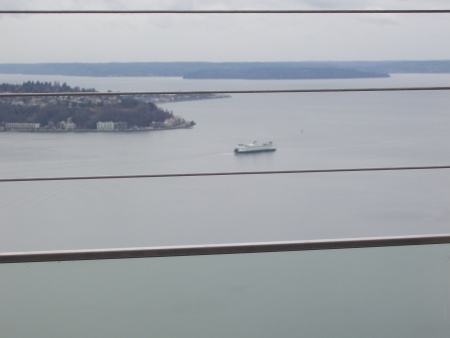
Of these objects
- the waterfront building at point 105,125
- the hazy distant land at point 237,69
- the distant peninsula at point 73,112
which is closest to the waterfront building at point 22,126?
the distant peninsula at point 73,112

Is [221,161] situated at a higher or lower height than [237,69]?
lower

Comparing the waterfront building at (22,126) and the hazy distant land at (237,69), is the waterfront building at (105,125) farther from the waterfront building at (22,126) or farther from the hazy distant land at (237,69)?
the hazy distant land at (237,69)

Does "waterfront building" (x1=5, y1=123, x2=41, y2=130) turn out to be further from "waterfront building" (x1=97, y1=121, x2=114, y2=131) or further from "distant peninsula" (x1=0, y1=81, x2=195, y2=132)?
"waterfront building" (x1=97, y1=121, x2=114, y2=131)

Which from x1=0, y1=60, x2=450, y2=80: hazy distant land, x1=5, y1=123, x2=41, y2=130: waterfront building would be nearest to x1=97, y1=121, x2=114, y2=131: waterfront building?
x1=5, y1=123, x2=41, y2=130: waterfront building

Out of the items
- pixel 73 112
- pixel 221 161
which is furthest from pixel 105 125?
pixel 221 161

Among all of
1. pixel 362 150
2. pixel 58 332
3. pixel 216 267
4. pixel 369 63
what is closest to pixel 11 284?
pixel 58 332

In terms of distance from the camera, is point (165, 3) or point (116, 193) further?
point (116, 193)

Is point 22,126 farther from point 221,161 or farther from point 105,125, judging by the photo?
point 221,161

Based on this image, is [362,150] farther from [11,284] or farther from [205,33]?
[11,284]
